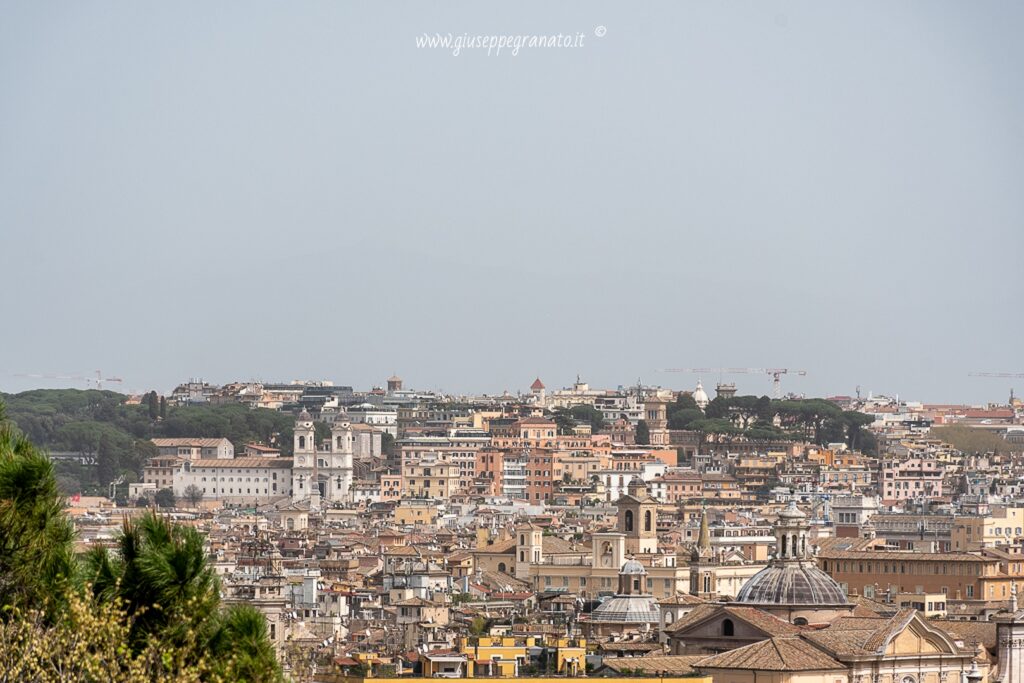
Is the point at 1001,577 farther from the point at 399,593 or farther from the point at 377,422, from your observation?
the point at 377,422

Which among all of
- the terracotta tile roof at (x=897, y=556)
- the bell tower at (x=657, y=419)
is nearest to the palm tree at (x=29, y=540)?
the terracotta tile roof at (x=897, y=556)

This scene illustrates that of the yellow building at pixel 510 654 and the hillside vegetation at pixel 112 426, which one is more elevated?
the hillside vegetation at pixel 112 426

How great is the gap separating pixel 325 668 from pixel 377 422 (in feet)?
308

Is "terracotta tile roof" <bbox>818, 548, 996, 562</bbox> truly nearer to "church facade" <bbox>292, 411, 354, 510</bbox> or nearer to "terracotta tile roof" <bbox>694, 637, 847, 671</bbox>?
"terracotta tile roof" <bbox>694, 637, 847, 671</bbox>

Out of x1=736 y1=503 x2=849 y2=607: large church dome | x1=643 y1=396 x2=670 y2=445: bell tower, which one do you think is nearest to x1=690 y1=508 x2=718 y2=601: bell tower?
x1=736 y1=503 x2=849 y2=607: large church dome

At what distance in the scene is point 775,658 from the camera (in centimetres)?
3250

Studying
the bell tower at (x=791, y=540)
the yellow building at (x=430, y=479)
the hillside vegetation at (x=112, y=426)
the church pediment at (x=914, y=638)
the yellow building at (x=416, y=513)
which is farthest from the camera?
the hillside vegetation at (x=112, y=426)

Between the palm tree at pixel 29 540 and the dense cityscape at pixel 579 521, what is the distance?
0.26 m

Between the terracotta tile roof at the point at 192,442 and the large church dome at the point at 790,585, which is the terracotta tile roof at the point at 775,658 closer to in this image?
the large church dome at the point at 790,585

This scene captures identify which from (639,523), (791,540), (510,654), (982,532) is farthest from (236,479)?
(510,654)

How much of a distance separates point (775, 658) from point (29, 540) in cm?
1683

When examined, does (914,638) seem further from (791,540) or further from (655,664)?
(791,540)

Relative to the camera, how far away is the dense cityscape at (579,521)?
118 ft

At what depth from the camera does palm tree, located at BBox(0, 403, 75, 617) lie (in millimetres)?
16312
